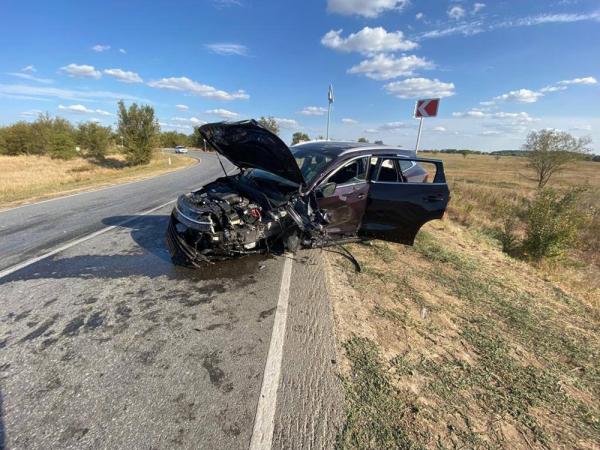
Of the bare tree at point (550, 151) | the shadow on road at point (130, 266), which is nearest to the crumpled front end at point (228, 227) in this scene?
the shadow on road at point (130, 266)

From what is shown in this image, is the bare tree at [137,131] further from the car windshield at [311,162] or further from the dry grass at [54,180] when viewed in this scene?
the car windshield at [311,162]

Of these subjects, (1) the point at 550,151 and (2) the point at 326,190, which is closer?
(2) the point at 326,190

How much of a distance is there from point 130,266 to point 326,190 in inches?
115

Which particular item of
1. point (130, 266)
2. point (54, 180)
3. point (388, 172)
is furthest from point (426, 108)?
point (54, 180)

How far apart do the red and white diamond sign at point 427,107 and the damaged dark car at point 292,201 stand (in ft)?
10.2

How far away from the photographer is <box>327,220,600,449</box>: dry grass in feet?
6.53

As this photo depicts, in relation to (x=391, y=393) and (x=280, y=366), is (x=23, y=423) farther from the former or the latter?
(x=391, y=393)

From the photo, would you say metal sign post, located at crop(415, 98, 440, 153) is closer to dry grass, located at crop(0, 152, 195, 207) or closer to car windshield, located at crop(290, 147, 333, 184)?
car windshield, located at crop(290, 147, 333, 184)

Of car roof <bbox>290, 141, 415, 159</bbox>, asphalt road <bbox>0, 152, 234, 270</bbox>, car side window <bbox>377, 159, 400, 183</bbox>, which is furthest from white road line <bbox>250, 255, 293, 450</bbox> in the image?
asphalt road <bbox>0, 152, 234, 270</bbox>

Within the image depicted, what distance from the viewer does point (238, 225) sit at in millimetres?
3717

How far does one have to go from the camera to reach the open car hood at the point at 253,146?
13.0 ft

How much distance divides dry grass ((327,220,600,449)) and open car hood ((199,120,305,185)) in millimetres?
1643

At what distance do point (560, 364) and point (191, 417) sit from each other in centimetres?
321

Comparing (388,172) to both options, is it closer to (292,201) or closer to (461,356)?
(292,201)
